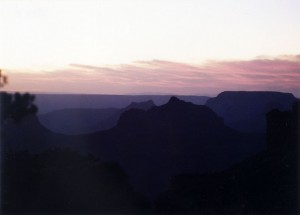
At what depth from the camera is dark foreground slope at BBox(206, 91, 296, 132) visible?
484cm

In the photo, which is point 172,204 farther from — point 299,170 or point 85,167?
point 299,170

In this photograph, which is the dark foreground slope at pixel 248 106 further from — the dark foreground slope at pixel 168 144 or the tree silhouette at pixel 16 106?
the tree silhouette at pixel 16 106

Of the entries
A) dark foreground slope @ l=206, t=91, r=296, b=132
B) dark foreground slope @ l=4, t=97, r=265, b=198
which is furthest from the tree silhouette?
dark foreground slope @ l=206, t=91, r=296, b=132

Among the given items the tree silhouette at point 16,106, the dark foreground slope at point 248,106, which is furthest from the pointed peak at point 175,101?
the tree silhouette at point 16,106

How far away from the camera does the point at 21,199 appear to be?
4.43 metres

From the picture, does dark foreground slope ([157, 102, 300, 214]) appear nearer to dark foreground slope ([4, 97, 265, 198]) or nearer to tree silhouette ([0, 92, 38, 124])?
dark foreground slope ([4, 97, 265, 198])

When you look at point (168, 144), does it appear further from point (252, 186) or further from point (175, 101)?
point (252, 186)

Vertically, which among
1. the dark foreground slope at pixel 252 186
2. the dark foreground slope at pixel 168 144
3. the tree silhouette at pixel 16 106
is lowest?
the dark foreground slope at pixel 252 186

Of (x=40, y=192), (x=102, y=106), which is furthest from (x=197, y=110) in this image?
(x=40, y=192)

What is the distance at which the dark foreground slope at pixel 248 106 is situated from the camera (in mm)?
4836

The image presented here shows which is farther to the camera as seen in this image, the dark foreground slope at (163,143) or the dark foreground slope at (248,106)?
the dark foreground slope at (248,106)

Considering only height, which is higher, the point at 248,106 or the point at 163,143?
the point at 248,106

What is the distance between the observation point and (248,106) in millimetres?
4895

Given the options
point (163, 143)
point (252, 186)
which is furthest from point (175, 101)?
point (252, 186)
